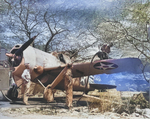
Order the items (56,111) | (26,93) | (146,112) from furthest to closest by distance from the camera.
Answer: (26,93) → (56,111) → (146,112)

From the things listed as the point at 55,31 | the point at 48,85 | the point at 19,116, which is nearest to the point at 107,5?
the point at 55,31

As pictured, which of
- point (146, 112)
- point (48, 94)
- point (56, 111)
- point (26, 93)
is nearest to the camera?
point (146, 112)

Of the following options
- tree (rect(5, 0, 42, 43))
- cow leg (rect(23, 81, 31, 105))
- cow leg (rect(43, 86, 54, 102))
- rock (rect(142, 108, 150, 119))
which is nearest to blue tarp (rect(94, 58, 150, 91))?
rock (rect(142, 108, 150, 119))

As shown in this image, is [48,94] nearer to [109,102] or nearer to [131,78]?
[109,102]

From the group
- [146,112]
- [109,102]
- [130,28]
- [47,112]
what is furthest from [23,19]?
[146,112]

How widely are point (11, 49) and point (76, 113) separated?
1555 millimetres

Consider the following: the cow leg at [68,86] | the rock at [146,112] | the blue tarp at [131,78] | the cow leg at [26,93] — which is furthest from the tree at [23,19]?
the rock at [146,112]

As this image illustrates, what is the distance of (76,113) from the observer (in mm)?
2643

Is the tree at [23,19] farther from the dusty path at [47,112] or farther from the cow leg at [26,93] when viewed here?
the dusty path at [47,112]

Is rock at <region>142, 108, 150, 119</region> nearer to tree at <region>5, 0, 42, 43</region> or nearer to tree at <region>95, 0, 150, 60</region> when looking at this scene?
tree at <region>95, 0, 150, 60</region>

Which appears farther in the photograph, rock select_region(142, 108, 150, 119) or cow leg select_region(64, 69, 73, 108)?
cow leg select_region(64, 69, 73, 108)

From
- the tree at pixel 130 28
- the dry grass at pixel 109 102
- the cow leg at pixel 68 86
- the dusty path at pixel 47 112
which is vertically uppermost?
the tree at pixel 130 28

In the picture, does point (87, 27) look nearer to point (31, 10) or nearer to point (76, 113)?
point (31, 10)

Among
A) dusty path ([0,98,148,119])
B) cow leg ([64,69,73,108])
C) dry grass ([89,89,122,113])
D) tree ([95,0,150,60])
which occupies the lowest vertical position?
dusty path ([0,98,148,119])
